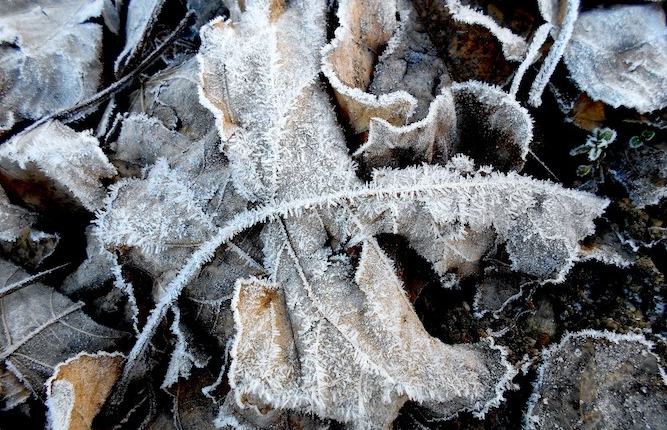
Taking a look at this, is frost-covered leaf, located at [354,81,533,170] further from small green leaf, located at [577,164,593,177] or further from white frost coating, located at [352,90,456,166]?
small green leaf, located at [577,164,593,177]

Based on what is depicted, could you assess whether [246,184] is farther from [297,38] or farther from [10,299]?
[10,299]

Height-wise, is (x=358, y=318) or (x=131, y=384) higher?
(x=358, y=318)

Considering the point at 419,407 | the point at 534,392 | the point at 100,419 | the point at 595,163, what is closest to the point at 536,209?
the point at 595,163

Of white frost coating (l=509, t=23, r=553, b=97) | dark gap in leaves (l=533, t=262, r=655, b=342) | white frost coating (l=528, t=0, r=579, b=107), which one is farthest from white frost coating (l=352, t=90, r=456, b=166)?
dark gap in leaves (l=533, t=262, r=655, b=342)

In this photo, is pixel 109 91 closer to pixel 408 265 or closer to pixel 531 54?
pixel 408 265

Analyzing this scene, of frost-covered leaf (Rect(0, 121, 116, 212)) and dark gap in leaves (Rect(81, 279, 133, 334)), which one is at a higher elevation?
frost-covered leaf (Rect(0, 121, 116, 212))

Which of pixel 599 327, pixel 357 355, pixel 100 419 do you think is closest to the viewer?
pixel 357 355

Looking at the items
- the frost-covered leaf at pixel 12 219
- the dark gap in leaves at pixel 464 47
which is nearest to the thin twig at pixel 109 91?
the frost-covered leaf at pixel 12 219

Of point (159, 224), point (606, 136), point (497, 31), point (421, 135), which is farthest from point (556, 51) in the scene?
point (159, 224)
